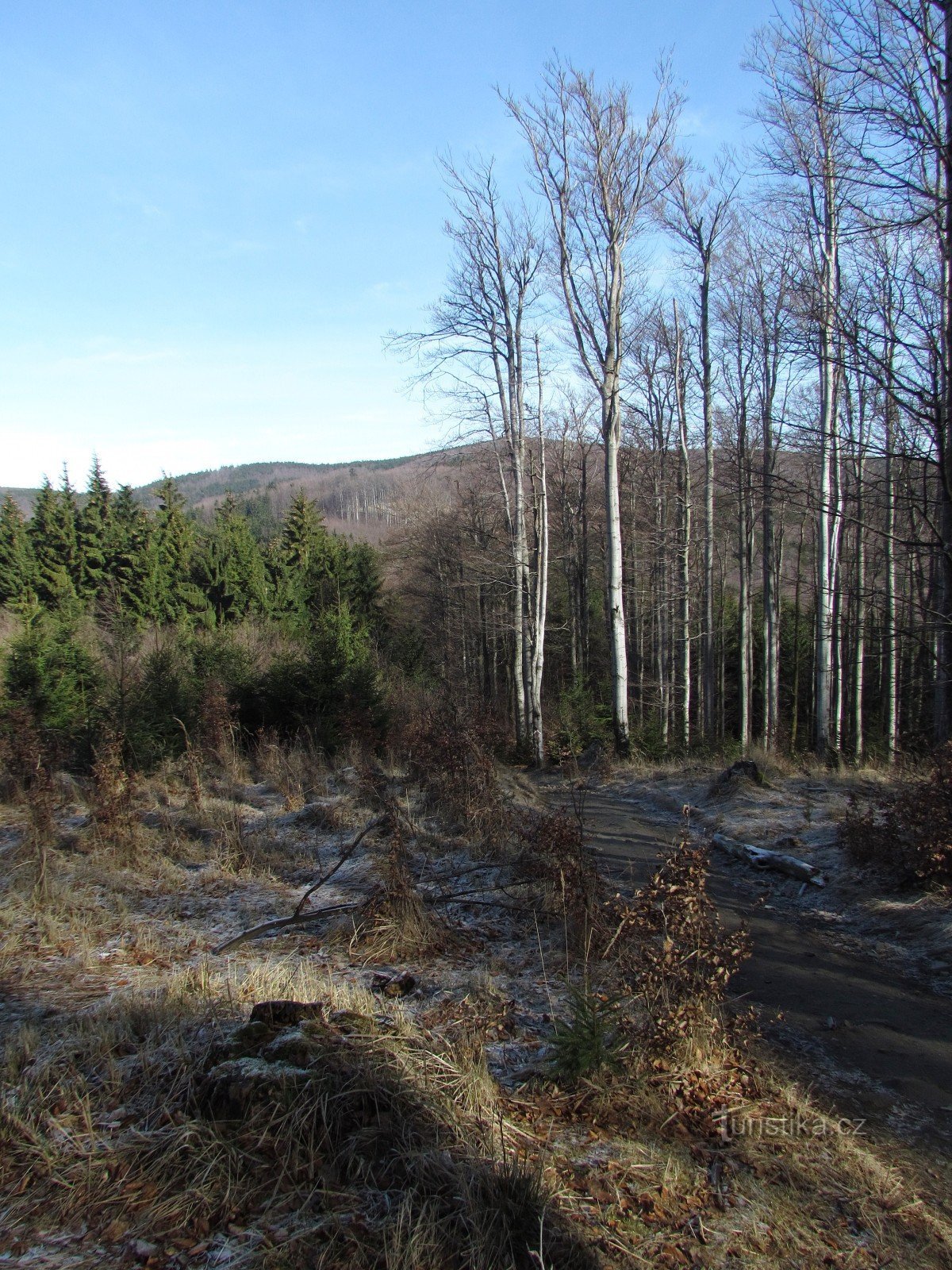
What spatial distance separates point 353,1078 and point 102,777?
609 centimetres

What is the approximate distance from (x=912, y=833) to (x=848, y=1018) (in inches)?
104

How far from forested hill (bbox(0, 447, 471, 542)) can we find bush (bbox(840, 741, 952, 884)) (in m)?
55.0

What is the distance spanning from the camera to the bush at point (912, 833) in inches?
234

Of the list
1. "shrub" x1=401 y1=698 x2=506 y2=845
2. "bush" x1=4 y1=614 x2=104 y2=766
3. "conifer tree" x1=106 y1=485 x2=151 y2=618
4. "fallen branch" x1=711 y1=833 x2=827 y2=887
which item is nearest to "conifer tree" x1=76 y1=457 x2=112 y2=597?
"conifer tree" x1=106 y1=485 x2=151 y2=618

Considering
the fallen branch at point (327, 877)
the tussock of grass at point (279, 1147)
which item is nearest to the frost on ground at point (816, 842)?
the tussock of grass at point (279, 1147)

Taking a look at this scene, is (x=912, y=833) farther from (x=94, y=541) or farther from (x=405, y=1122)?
(x=94, y=541)

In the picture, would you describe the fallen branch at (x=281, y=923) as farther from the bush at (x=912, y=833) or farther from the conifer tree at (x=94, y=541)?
the conifer tree at (x=94, y=541)

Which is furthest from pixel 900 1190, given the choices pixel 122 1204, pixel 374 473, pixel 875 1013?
pixel 374 473

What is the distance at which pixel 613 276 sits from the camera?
1505 cm

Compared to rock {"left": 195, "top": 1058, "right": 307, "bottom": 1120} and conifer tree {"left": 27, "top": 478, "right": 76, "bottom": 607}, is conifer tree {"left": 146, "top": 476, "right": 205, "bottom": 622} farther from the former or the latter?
rock {"left": 195, "top": 1058, "right": 307, "bottom": 1120}

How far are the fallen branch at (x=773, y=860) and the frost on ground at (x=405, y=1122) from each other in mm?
2777

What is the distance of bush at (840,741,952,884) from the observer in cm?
595

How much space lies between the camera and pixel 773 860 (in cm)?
736

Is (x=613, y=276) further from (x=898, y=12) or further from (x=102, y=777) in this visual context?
(x=102, y=777)
